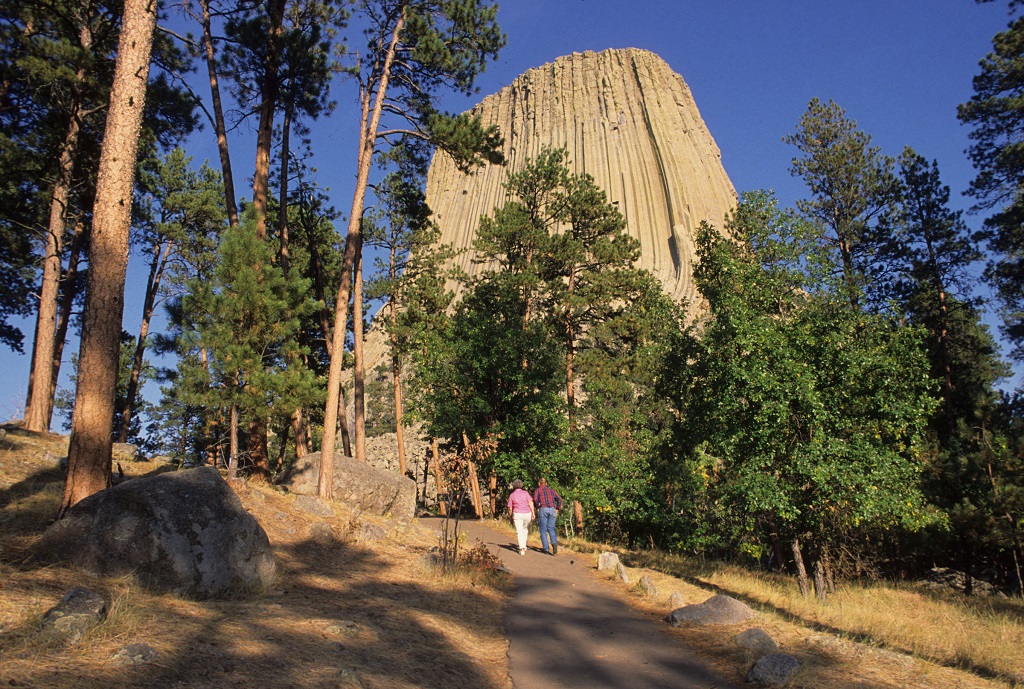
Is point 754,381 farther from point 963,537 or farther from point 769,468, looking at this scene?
point 963,537

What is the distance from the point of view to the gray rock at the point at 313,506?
40.3 feet

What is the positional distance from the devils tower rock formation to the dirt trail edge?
85039 mm

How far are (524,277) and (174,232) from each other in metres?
14.7

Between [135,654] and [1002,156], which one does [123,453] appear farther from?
[1002,156]

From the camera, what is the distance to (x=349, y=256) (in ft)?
48.8

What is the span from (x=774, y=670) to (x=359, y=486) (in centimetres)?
1234

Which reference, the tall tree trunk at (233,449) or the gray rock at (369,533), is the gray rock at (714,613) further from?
the tall tree trunk at (233,449)

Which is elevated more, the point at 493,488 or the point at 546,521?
the point at 493,488

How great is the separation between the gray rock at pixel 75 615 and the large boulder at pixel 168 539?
1744 mm

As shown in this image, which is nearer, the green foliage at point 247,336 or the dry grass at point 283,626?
the dry grass at point 283,626

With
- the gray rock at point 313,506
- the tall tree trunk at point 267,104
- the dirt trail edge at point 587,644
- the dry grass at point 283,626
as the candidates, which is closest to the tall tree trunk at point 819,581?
the dirt trail edge at point 587,644

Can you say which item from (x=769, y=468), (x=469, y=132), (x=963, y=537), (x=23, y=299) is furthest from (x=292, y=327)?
(x=963, y=537)

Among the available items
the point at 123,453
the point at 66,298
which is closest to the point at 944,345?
the point at 123,453

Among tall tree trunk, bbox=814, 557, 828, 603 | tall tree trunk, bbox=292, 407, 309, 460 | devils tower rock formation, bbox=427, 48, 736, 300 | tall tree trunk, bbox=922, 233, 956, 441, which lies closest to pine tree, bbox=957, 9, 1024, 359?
tall tree trunk, bbox=922, 233, 956, 441
